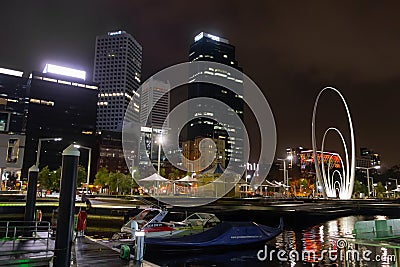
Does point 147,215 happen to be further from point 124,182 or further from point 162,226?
point 124,182

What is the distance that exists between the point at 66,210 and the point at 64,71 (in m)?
151

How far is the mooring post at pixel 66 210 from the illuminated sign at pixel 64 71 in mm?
148322

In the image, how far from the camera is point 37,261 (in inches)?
443

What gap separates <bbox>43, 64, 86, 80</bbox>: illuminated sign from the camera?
14388cm

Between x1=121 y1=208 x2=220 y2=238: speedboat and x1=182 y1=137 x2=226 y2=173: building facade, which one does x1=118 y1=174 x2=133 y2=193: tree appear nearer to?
x1=182 y1=137 x2=226 y2=173: building facade

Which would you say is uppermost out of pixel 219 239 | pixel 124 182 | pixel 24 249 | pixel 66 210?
pixel 124 182

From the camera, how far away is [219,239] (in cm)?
2014

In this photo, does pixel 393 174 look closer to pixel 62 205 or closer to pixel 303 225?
pixel 303 225

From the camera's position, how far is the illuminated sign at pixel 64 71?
143875 millimetres

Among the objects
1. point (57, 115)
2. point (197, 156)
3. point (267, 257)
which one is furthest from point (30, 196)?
point (197, 156)

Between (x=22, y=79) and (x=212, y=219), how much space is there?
164121mm

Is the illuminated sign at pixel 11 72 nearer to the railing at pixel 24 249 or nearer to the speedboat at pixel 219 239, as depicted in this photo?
the speedboat at pixel 219 239

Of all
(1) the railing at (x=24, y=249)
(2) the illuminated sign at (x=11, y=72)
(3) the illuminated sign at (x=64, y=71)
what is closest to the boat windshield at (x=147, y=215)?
(1) the railing at (x=24, y=249)

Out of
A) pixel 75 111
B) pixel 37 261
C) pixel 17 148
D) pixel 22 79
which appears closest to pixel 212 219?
pixel 37 261
